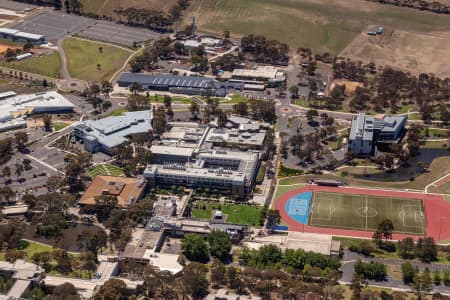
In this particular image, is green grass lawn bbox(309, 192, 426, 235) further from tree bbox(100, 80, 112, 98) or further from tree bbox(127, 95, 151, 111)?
tree bbox(100, 80, 112, 98)

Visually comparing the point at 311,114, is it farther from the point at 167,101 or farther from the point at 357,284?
the point at 357,284

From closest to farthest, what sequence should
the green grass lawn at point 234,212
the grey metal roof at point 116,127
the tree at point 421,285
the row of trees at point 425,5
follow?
the tree at point 421,285
the green grass lawn at point 234,212
the grey metal roof at point 116,127
the row of trees at point 425,5

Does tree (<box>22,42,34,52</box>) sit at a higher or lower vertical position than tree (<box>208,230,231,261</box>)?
higher

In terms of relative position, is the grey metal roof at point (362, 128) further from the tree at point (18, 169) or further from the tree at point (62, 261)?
Answer: the tree at point (18, 169)

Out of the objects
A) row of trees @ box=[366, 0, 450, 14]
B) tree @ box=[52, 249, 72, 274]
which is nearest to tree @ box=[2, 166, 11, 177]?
tree @ box=[52, 249, 72, 274]

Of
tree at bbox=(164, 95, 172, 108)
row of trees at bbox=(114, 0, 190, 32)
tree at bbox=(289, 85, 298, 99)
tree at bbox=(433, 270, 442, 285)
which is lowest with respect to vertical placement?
tree at bbox=(433, 270, 442, 285)

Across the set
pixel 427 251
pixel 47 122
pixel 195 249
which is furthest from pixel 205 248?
pixel 47 122

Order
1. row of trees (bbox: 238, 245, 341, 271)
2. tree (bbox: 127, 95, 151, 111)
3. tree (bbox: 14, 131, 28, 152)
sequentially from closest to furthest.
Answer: row of trees (bbox: 238, 245, 341, 271) < tree (bbox: 14, 131, 28, 152) < tree (bbox: 127, 95, 151, 111)

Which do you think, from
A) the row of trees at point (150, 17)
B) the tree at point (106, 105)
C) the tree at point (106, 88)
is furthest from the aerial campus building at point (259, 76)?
the row of trees at point (150, 17)
